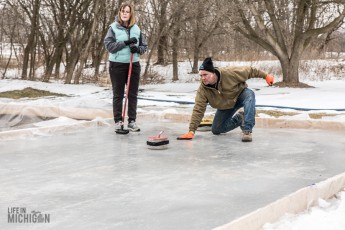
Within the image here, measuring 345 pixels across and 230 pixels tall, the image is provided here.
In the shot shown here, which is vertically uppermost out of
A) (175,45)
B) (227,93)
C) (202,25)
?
(202,25)

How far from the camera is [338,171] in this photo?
3227 mm

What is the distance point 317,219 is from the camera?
2.33 m

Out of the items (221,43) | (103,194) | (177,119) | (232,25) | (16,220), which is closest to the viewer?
(16,220)

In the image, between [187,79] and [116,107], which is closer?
[116,107]

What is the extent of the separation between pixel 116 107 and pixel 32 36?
1031 cm

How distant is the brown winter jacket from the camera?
4.44m

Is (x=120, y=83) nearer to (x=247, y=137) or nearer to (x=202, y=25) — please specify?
(x=247, y=137)

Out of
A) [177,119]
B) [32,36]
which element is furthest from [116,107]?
[32,36]

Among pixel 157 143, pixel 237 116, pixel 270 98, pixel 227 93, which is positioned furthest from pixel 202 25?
pixel 157 143

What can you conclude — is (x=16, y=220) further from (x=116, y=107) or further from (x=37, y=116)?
(x=37, y=116)

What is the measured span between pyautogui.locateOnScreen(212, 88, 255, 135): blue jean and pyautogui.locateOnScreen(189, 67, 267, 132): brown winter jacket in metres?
0.08

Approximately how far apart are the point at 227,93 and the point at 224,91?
0.04m

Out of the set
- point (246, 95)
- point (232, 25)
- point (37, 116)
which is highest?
point (232, 25)

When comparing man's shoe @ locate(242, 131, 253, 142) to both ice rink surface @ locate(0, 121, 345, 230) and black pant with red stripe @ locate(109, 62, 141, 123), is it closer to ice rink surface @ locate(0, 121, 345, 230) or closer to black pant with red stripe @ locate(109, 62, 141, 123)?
ice rink surface @ locate(0, 121, 345, 230)
